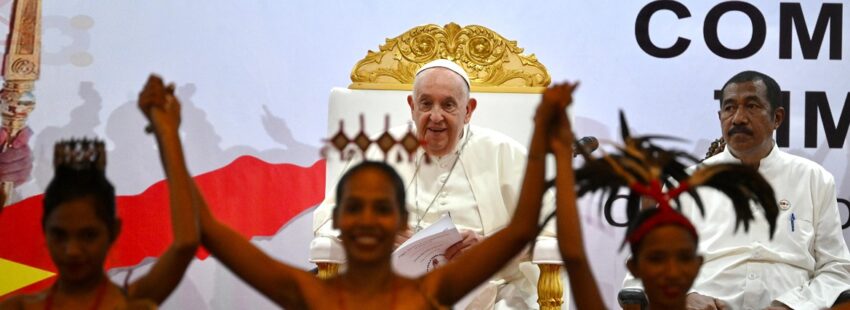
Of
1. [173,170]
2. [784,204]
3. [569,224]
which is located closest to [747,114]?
[784,204]

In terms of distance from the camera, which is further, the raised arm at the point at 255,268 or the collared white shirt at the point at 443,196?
the collared white shirt at the point at 443,196

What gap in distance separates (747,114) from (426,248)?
4.97ft

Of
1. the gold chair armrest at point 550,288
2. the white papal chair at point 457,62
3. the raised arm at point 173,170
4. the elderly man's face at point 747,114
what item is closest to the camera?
the raised arm at point 173,170

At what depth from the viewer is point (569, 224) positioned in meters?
3.10

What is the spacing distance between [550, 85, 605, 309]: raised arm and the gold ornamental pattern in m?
2.67

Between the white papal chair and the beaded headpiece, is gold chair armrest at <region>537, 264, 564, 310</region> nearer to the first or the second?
the white papal chair

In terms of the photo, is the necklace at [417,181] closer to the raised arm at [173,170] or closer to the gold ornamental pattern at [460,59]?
the gold ornamental pattern at [460,59]

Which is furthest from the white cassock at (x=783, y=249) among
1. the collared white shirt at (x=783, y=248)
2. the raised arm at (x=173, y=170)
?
the raised arm at (x=173, y=170)

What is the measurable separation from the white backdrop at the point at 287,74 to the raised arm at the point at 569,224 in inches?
129

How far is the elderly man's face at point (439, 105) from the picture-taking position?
536 centimetres

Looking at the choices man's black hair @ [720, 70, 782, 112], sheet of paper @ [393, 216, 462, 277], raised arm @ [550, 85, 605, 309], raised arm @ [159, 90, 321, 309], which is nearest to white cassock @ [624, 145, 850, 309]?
man's black hair @ [720, 70, 782, 112]

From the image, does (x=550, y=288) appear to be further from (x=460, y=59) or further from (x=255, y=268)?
(x=255, y=268)

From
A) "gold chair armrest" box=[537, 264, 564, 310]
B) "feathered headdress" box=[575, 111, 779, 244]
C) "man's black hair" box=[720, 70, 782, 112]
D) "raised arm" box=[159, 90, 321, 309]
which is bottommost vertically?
"gold chair armrest" box=[537, 264, 564, 310]

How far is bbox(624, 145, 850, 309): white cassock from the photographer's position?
502cm
